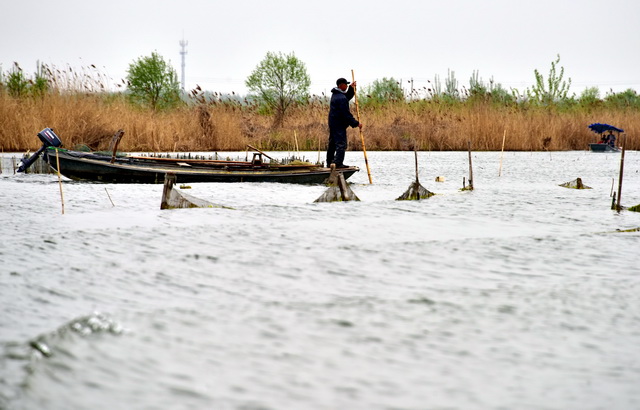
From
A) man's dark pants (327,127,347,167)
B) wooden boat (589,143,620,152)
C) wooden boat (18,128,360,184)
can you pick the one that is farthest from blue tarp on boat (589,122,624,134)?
wooden boat (18,128,360,184)

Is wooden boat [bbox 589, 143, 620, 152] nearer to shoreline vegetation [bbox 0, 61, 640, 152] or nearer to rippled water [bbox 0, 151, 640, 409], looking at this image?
shoreline vegetation [bbox 0, 61, 640, 152]

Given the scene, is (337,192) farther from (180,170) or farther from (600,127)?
(600,127)

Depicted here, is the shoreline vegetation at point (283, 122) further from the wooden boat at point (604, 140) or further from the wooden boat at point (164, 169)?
the wooden boat at point (164, 169)

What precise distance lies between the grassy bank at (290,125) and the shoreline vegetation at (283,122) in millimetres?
25

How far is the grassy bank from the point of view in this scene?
1728 cm

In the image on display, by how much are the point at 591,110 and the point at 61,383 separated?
2649 cm

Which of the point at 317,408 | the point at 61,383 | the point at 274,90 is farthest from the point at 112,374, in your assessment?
the point at 274,90

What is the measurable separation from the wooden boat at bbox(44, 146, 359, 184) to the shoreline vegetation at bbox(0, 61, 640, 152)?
4.66m

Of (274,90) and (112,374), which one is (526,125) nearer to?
(274,90)

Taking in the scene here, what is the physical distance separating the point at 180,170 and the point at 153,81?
16.6m

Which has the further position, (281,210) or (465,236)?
(281,210)

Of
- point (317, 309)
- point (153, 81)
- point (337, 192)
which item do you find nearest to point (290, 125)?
point (153, 81)

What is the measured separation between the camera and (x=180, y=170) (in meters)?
12.4

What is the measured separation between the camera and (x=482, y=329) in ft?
13.7
